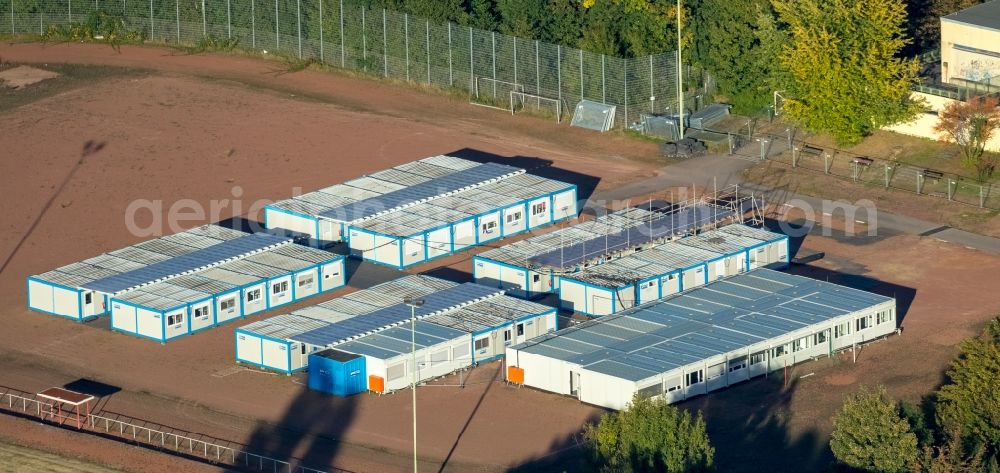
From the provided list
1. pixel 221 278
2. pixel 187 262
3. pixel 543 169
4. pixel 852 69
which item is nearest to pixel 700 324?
pixel 221 278

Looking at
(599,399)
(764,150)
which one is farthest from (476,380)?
(764,150)

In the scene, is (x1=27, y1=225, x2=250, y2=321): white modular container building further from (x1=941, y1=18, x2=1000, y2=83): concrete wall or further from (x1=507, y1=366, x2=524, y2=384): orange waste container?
(x1=941, y1=18, x2=1000, y2=83): concrete wall

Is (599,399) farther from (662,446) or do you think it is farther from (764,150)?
(764,150)

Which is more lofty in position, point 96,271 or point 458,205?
point 458,205

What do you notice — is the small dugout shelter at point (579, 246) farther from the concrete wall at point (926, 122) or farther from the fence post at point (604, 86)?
the fence post at point (604, 86)

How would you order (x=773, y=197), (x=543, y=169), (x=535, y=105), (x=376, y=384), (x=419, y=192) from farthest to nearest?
1. (x=535, y=105)
2. (x=543, y=169)
3. (x=773, y=197)
4. (x=419, y=192)
5. (x=376, y=384)

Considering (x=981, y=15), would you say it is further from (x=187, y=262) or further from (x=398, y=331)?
(x=187, y=262)
